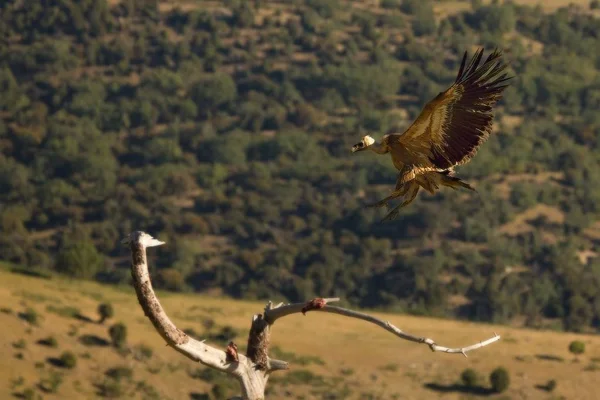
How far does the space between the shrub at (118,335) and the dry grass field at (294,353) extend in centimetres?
37

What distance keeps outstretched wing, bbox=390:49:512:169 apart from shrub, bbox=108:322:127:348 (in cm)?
3977

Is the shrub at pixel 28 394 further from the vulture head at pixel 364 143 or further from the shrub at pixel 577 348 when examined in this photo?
the vulture head at pixel 364 143

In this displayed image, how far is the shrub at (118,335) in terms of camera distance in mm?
53031

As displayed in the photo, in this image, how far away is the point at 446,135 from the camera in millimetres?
13984

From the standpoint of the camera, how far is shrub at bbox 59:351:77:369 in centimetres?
4969

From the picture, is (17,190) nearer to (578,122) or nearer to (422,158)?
(578,122)

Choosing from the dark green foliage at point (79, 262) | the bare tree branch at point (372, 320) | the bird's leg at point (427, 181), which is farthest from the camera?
the dark green foliage at point (79, 262)

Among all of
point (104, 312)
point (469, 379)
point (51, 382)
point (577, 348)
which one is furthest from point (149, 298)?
point (577, 348)

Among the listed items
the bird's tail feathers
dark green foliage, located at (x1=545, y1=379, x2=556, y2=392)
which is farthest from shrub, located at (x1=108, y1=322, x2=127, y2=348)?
the bird's tail feathers

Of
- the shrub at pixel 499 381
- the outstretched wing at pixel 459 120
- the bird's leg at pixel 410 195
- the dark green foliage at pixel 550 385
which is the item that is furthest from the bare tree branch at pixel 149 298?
the dark green foliage at pixel 550 385

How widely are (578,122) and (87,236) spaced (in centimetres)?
4589

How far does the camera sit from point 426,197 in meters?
103

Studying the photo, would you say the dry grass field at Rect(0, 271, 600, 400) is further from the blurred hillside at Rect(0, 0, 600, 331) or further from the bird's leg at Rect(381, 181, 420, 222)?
the bird's leg at Rect(381, 181, 420, 222)

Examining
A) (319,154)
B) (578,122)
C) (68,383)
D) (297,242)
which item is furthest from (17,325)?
(578,122)
